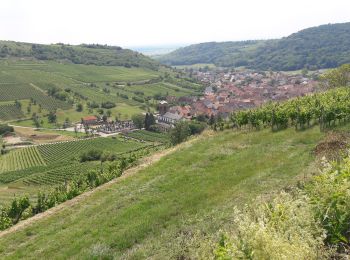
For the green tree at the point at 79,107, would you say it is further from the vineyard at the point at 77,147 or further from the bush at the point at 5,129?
the vineyard at the point at 77,147

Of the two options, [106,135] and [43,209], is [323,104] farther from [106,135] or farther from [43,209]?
[106,135]

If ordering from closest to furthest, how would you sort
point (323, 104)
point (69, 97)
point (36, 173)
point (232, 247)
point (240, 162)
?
point (232, 247), point (240, 162), point (323, 104), point (36, 173), point (69, 97)

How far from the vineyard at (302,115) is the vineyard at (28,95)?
138273 millimetres

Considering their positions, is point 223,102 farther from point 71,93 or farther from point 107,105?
point 71,93

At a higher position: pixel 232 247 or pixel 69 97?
pixel 232 247

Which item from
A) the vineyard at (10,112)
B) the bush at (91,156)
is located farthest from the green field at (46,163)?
the vineyard at (10,112)

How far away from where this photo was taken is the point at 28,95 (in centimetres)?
16550

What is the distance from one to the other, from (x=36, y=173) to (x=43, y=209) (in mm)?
69933

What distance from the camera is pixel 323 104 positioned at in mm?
28438

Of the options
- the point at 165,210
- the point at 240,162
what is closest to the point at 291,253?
the point at 165,210

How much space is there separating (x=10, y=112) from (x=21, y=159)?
165 ft

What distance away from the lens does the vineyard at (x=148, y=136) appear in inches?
4782

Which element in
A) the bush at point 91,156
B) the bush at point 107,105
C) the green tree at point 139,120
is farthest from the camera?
the bush at point 107,105

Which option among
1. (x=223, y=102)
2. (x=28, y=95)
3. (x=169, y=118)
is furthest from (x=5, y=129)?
(x=223, y=102)
